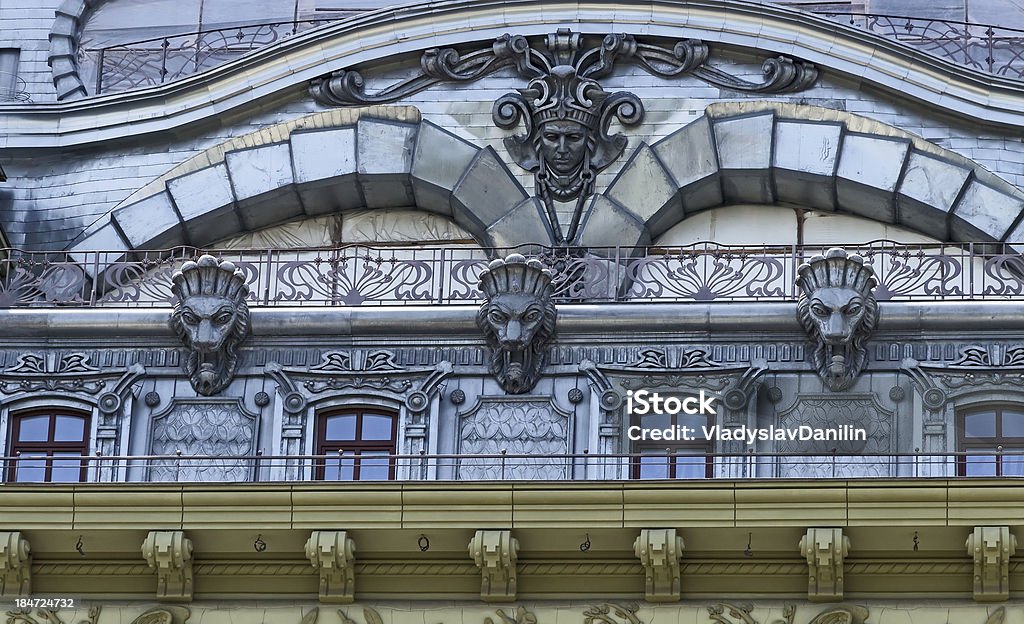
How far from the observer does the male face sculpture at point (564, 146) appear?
106ft

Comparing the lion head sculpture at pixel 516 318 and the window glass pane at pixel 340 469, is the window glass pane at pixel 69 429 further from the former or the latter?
the lion head sculpture at pixel 516 318

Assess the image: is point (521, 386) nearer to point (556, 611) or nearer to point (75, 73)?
point (556, 611)

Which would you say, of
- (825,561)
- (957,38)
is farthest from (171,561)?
(957,38)

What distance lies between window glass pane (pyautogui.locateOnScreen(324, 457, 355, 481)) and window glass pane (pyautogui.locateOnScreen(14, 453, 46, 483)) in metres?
2.82

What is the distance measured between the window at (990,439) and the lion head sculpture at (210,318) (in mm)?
7254

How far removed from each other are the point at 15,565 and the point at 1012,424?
973cm

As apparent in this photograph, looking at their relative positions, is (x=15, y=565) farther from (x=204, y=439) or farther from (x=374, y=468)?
(x=374, y=468)

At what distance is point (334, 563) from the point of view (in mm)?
27562

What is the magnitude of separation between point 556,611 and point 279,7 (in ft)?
34.3

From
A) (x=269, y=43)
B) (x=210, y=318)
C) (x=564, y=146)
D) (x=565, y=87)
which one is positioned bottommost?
(x=210, y=318)

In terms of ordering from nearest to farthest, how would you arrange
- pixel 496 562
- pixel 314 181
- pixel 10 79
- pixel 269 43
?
pixel 496 562 < pixel 314 181 < pixel 269 43 < pixel 10 79

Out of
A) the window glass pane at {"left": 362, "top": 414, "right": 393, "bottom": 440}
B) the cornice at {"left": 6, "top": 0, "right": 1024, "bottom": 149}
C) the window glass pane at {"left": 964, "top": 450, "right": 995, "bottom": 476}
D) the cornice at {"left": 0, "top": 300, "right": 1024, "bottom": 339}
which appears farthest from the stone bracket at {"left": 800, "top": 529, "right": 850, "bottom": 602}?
the cornice at {"left": 6, "top": 0, "right": 1024, "bottom": 149}

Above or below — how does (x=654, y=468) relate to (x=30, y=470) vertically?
above

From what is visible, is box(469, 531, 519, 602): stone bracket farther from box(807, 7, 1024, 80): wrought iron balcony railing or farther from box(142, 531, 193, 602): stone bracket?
box(807, 7, 1024, 80): wrought iron balcony railing
